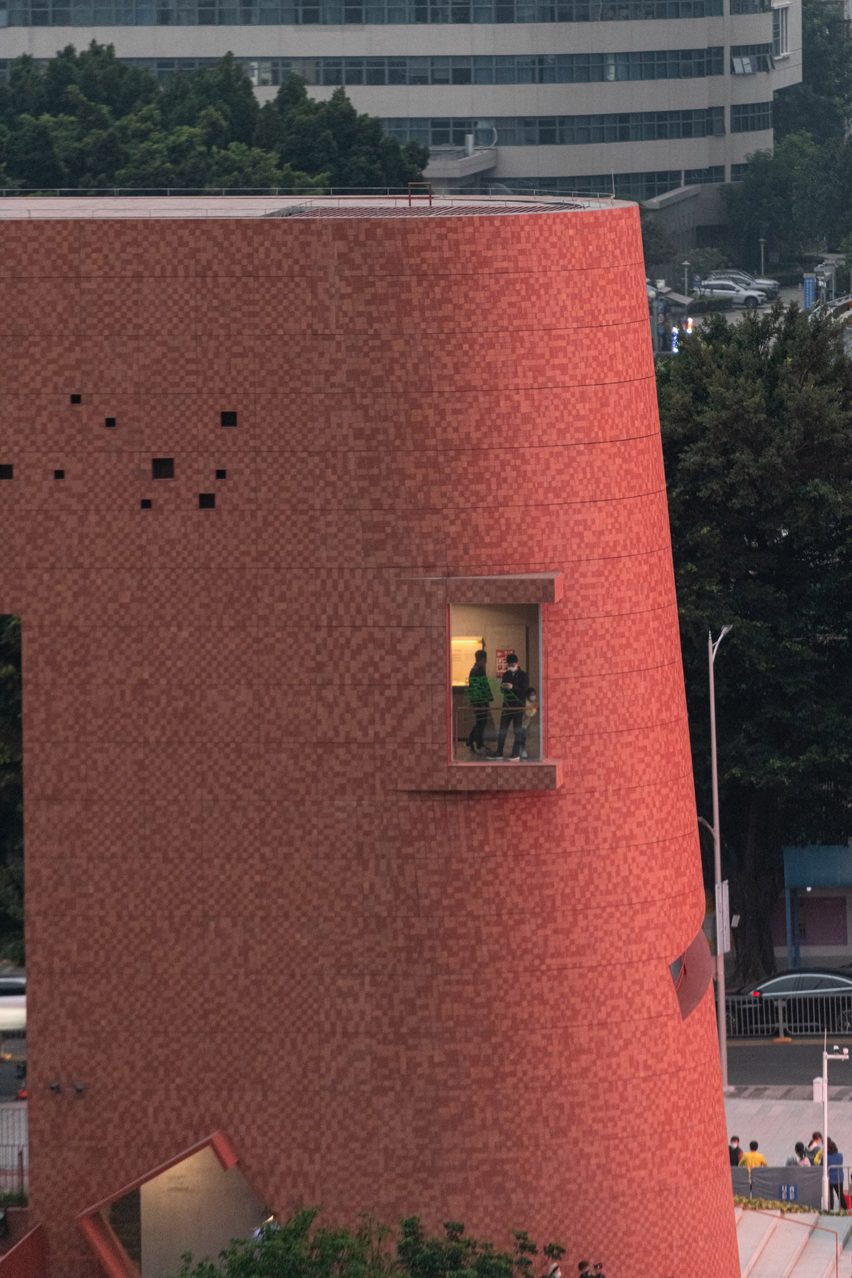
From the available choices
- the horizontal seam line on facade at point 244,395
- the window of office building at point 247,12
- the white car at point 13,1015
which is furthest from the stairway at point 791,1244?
the window of office building at point 247,12

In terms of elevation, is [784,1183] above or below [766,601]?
below

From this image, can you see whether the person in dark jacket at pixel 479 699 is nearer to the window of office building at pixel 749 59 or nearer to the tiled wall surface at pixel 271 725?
the tiled wall surface at pixel 271 725

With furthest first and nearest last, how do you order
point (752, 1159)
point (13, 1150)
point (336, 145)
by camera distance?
1. point (336, 145)
2. point (752, 1159)
3. point (13, 1150)

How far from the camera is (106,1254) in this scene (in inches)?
1395

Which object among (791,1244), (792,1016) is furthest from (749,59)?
(791,1244)

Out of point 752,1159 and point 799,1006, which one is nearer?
point 752,1159

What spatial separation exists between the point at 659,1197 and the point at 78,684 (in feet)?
29.5

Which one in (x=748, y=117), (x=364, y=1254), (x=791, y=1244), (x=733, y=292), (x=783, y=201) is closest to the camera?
(x=364, y=1254)

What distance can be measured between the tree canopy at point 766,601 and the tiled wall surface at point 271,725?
1171 inches

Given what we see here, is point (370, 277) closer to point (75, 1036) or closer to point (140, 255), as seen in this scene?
point (140, 255)

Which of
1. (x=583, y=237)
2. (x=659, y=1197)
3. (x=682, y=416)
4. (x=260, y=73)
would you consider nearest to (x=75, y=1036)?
(x=659, y=1197)

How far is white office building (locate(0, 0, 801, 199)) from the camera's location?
17275cm

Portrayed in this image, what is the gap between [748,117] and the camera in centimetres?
19850

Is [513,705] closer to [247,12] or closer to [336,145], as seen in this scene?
[336,145]
